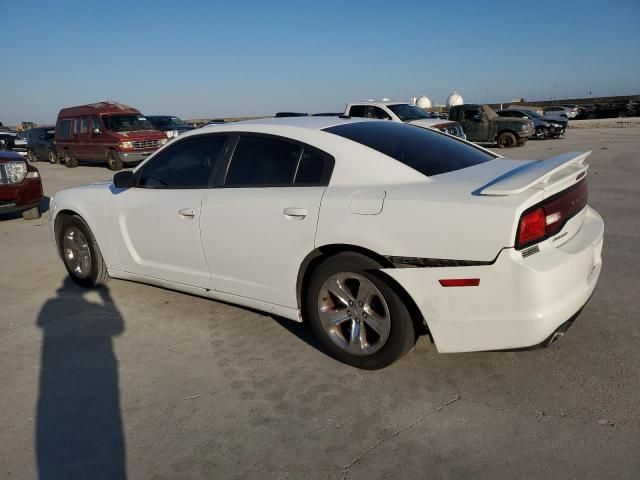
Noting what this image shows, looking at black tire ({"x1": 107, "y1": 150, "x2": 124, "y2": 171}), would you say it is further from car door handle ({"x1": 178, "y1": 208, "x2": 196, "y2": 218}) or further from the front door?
car door handle ({"x1": 178, "y1": 208, "x2": 196, "y2": 218})

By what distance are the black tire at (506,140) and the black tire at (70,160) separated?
1581 centimetres

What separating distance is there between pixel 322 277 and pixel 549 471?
1.56 metres

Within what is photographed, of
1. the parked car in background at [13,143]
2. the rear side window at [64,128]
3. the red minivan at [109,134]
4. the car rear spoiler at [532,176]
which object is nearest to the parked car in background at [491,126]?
the red minivan at [109,134]

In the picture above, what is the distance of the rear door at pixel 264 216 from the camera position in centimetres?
329

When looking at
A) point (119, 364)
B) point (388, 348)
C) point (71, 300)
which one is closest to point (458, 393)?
point (388, 348)

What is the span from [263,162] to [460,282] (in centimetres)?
162

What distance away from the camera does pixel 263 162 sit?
362 centimetres

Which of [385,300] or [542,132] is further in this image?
[542,132]

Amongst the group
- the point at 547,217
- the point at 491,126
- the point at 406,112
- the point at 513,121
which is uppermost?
the point at 406,112

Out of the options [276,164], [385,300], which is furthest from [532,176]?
[276,164]

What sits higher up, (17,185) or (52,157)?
(52,157)

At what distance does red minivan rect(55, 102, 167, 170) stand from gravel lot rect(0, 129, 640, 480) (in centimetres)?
1361

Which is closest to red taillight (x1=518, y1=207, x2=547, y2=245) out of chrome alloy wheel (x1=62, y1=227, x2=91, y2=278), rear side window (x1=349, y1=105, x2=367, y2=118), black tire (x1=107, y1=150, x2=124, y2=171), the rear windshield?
the rear windshield

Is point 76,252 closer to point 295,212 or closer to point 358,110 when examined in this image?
point 295,212
